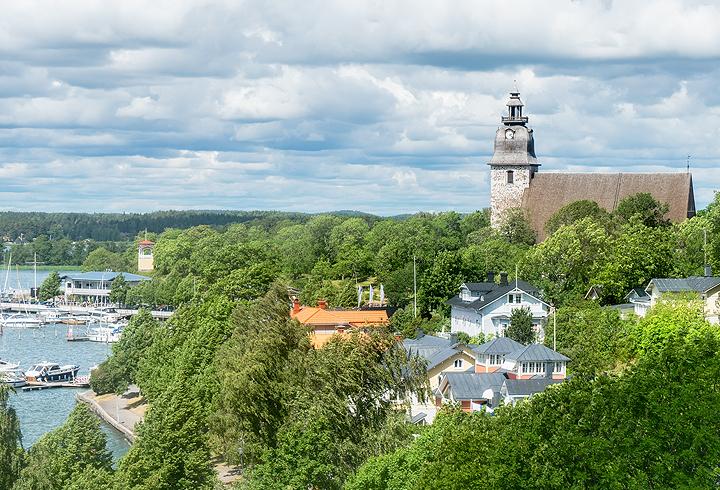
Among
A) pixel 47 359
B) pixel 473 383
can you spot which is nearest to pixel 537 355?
pixel 473 383

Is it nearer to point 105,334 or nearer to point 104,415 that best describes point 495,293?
point 104,415

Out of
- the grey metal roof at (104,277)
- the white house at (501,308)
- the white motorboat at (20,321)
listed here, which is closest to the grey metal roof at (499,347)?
the white house at (501,308)

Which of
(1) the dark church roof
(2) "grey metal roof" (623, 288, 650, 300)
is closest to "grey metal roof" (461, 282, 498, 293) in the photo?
(2) "grey metal roof" (623, 288, 650, 300)

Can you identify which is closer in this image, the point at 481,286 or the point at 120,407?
the point at 481,286

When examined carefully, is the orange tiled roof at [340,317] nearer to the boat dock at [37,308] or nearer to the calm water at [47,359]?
the calm water at [47,359]

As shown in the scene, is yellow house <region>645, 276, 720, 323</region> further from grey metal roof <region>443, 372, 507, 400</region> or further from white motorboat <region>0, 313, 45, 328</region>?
white motorboat <region>0, 313, 45, 328</region>

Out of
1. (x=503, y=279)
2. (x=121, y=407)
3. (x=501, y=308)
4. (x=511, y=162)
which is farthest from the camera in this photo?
(x=511, y=162)

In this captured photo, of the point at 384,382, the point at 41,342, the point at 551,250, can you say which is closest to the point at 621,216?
the point at 551,250
